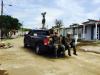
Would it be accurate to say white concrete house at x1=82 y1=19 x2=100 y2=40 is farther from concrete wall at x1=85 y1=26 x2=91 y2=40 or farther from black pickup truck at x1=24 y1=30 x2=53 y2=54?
black pickup truck at x1=24 y1=30 x2=53 y2=54

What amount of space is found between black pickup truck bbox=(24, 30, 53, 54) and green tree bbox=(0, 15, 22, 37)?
1219 inches

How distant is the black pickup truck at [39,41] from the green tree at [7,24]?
30959mm

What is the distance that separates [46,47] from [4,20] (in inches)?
1483

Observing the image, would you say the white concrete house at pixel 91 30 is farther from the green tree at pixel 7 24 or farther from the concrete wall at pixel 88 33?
the green tree at pixel 7 24

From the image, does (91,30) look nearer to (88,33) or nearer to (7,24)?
(88,33)

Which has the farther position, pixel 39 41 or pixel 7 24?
pixel 7 24

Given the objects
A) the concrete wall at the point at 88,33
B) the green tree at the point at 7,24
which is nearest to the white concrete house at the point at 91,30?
the concrete wall at the point at 88,33

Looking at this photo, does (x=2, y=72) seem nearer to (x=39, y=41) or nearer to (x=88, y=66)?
(x=88, y=66)

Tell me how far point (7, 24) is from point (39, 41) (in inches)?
1484

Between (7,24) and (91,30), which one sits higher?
(7,24)

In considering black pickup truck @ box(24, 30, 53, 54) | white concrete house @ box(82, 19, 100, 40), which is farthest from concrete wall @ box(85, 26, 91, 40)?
black pickup truck @ box(24, 30, 53, 54)

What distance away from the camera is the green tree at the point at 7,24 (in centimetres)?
5230

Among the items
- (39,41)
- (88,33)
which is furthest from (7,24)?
(39,41)

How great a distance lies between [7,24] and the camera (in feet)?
179
